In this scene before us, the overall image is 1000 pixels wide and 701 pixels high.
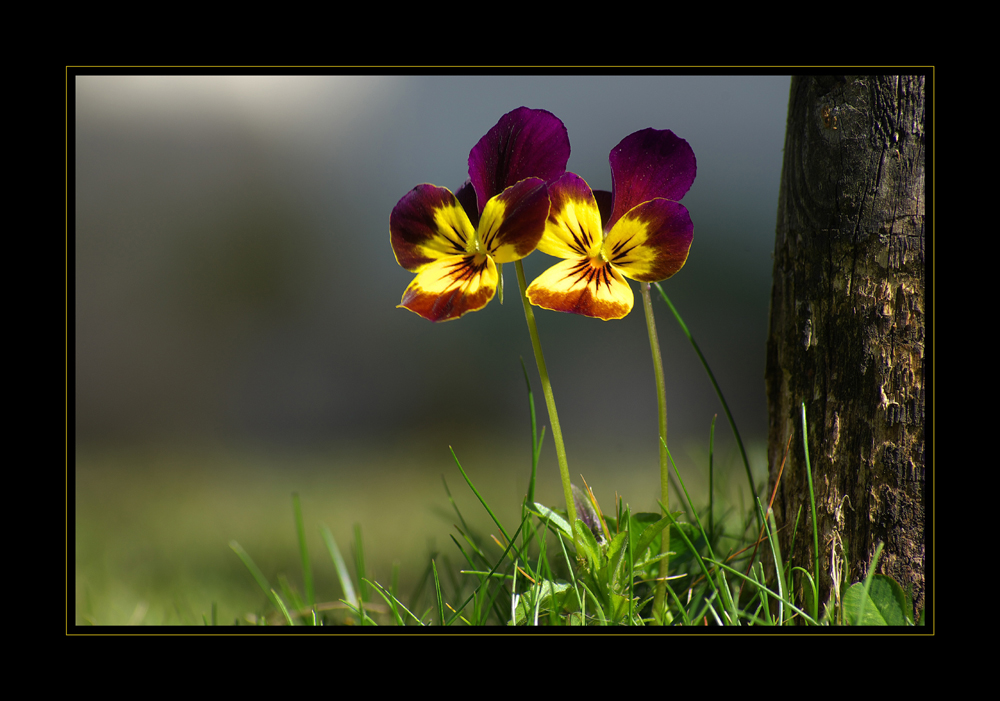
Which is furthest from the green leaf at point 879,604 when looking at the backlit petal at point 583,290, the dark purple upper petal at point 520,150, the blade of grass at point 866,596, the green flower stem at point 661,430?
the dark purple upper petal at point 520,150

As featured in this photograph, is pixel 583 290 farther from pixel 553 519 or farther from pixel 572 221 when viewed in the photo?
pixel 553 519

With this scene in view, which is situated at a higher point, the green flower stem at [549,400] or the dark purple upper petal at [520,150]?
the dark purple upper petal at [520,150]

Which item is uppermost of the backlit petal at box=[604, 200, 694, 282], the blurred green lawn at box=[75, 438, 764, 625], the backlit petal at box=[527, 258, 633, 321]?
the backlit petal at box=[604, 200, 694, 282]


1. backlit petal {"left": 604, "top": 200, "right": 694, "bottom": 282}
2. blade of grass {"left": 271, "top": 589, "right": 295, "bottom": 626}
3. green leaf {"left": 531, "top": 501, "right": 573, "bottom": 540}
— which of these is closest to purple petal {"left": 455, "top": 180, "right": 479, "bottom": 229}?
backlit petal {"left": 604, "top": 200, "right": 694, "bottom": 282}

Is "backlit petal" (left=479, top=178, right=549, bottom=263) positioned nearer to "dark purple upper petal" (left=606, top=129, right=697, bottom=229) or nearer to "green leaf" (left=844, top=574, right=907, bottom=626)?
"dark purple upper petal" (left=606, top=129, right=697, bottom=229)

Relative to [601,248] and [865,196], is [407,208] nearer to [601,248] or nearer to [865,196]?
[601,248]

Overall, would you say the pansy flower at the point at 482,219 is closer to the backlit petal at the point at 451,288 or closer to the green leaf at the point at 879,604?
the backlit petal at the point at 451,288

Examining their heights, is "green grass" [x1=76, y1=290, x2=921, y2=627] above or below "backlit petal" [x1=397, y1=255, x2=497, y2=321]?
below
